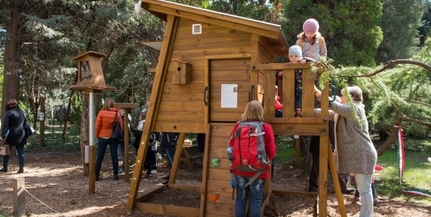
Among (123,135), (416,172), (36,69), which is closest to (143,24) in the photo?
(36,69)

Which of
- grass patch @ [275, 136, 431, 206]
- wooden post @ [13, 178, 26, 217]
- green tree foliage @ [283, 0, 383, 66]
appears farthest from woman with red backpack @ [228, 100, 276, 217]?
green tree foliage @ [283, 0, 383, 66]

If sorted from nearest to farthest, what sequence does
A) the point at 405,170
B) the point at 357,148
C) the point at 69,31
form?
the point at 357,148 → the point at 405,170 → the point at 69,31

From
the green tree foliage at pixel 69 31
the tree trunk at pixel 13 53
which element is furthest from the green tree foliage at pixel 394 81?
the tree trunk at pixel 13 53

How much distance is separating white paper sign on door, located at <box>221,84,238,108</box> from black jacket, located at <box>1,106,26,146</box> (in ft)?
19.3

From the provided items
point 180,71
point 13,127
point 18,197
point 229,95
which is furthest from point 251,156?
point 13,127

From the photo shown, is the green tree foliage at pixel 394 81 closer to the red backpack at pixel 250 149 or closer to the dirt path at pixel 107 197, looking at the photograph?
the red backpack at pixel 250 149

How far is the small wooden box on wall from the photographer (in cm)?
531

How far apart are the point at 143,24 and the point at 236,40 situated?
329 inches

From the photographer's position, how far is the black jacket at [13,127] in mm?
8500

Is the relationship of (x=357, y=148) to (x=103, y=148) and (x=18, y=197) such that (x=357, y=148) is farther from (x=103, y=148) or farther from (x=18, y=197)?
(x=103, y=148)

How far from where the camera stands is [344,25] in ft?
32.6

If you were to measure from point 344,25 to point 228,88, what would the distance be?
610 cm

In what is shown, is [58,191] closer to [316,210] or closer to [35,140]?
[316,210]

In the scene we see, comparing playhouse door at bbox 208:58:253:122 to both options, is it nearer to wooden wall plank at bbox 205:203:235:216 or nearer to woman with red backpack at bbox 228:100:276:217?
woman with red backpack at bbox 228:100:276:217
